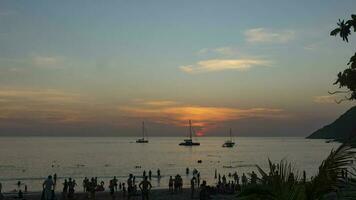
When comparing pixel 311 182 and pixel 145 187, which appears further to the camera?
pixel 145 187

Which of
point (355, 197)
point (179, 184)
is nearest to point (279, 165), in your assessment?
point (355, 197)

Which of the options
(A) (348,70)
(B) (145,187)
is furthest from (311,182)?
(B) (145,187)

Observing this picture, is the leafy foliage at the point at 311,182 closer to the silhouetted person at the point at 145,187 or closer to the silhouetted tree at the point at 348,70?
the silhouetted tree at the point at 348,70

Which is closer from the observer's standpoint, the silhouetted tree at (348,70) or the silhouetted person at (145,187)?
the silhouetted tree at (348,70)

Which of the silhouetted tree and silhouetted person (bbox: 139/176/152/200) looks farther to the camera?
silhouetted person (bbox: 139/176/152/200)

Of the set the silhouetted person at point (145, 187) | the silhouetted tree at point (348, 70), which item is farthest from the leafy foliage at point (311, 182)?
the silhouetted person at point (145, 187)

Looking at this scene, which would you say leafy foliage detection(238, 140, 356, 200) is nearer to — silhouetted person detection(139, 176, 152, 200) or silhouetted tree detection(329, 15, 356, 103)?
silhouetted tree detection(329, 15, 356, 103)

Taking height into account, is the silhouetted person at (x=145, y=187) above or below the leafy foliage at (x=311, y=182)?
below

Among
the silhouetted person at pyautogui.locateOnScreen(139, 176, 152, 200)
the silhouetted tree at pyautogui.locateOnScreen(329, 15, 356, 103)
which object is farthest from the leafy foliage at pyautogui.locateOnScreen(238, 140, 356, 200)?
the silhouetted person at pyautogui.locateOnScreen(139, 176, 152, 200)

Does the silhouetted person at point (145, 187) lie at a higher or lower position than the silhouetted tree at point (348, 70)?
lower

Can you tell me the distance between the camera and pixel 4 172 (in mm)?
91250

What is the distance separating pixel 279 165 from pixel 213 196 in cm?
3542

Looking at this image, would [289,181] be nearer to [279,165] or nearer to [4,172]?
[279,165]

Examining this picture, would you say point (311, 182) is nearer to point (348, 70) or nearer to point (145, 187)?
point (348, 70)
